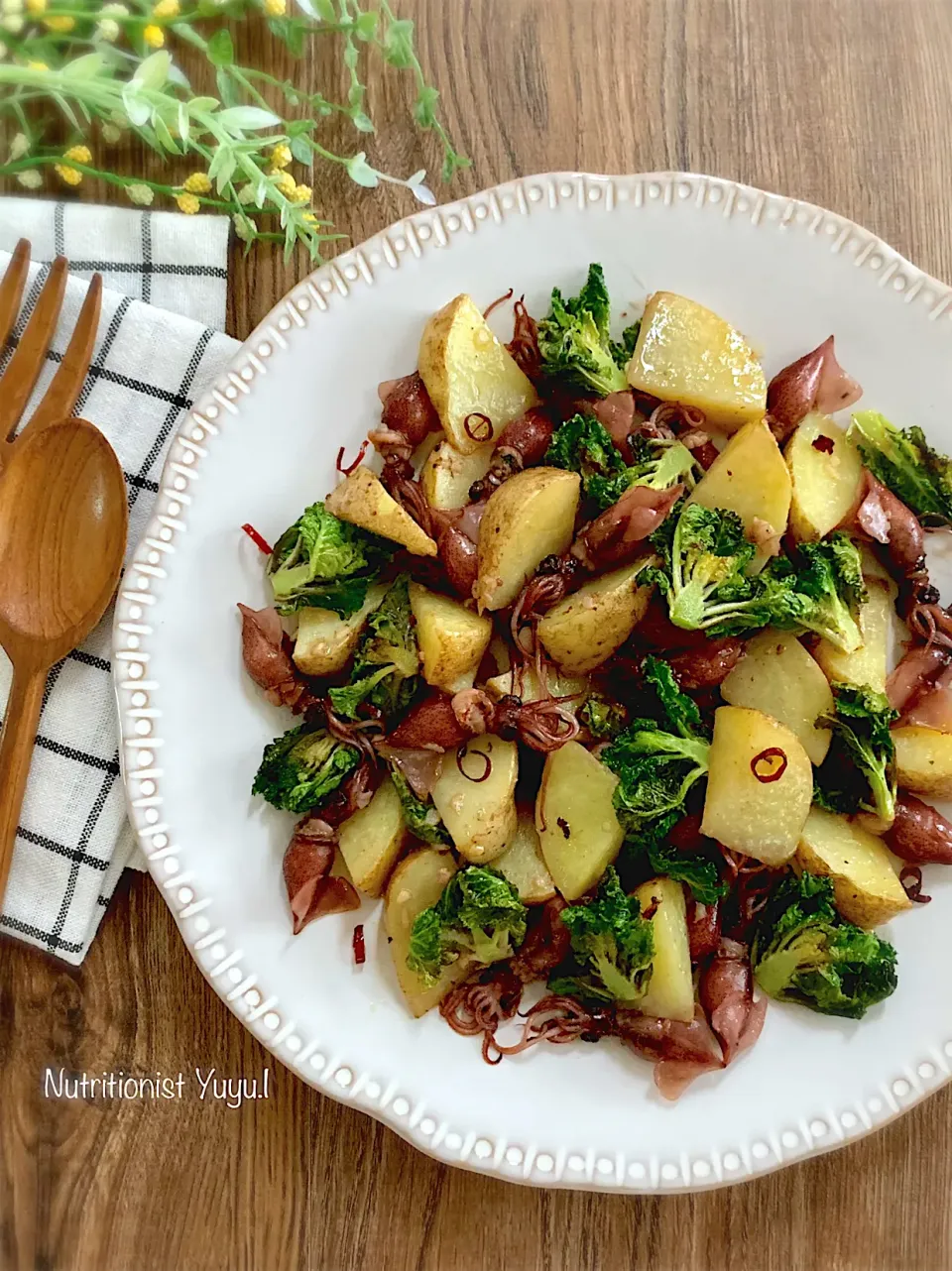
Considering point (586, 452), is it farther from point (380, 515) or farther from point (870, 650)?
point (870, 650)

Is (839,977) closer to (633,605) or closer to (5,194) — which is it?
(633,605)

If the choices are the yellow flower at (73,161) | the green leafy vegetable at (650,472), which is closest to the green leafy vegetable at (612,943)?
the green leafy vegetable at (650,472)

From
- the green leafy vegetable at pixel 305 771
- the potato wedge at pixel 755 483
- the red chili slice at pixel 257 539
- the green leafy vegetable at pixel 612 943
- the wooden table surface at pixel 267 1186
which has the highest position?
the potato wedge at pixel 755 483

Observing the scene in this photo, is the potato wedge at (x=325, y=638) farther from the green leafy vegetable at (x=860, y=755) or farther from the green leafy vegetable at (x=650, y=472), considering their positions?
the green leafy vegetable at (x=860, y=755)

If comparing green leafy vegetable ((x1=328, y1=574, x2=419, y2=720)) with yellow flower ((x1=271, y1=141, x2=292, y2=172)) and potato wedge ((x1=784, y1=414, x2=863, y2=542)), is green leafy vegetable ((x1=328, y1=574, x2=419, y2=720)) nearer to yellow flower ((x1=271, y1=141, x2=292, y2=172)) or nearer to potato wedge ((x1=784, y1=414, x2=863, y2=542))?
potato wedge ((x1=784, y1=414, x2=863, y2=542))

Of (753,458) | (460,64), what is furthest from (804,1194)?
(460,64)

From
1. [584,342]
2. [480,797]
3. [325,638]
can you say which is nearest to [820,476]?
[584,342]

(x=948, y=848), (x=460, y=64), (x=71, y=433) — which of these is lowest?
(x=71, y=433)
